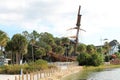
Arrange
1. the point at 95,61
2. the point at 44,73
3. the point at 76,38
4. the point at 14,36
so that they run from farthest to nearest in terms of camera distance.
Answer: the point at 76,38
the point at 95,61
the point at 14,36
the point at 44,73

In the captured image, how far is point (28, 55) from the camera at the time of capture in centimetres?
Result: 14900

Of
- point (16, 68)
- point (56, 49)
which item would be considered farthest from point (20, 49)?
point (56, 49)

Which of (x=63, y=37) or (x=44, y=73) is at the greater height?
(x=63, y=37)

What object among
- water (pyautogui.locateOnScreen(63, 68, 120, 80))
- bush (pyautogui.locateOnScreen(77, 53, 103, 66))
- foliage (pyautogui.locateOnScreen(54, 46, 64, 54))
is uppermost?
foliage (pyautogui.locateOnScreen(54, 46, 64, 54))

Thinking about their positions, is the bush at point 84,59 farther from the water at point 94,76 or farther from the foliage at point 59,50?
the water at point 94,76

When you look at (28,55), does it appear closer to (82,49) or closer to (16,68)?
(82,49)

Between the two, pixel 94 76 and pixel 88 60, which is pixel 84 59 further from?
pixel 94 76

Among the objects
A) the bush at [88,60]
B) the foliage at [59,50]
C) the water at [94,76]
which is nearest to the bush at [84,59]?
the bush at [88,60]

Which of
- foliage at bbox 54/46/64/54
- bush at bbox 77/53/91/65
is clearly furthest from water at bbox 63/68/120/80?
foliage at bbox 54/46/64/54

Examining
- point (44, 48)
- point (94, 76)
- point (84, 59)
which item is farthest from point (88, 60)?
point (94, 76)

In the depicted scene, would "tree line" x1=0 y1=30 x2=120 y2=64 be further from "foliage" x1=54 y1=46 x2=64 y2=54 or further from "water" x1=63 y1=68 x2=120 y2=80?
"water" x1=63 y1=68 x2=120 y2=80

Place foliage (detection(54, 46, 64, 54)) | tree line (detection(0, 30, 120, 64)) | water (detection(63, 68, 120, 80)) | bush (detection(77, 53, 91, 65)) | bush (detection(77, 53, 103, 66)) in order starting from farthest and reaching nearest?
foliage (detection(54, 46, 64, 54)) < tree line (detection(0, 30, 120, 64)) < bush (detection(77, 53, 103, 66)) < bush (detection(77, 53, 91, 65)) < water (detection(63, 68, 120, 80))

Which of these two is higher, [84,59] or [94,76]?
[84,59]

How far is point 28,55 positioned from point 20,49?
4165cm
